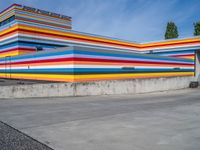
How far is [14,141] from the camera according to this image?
514 centimetres

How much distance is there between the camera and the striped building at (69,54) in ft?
52.9

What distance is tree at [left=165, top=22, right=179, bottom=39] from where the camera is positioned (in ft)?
183

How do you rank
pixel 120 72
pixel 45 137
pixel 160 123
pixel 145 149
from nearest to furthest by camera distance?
pixel 145 149 < pixel 45 137 < pixel 160 123 < pixel 120 72

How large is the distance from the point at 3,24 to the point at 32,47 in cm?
693

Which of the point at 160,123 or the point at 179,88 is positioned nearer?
the point at 160,123

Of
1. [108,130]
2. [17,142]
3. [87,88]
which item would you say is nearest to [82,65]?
[87,88]

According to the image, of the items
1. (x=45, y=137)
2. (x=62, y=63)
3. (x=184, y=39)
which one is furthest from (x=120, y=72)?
(x=184, y=39)

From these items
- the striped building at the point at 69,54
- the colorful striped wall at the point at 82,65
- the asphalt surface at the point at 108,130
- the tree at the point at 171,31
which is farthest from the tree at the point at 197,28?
the asphalt surface at the point at 108,130

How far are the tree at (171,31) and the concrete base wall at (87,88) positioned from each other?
1408 inches

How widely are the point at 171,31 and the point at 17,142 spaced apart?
5684 centimetres

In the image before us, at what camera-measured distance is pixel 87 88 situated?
1567cm

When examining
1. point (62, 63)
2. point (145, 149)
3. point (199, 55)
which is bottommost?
point (145, 149)

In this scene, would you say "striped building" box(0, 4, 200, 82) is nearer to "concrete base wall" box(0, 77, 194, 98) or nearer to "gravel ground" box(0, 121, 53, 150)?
"concrete base wall" box(0, 77, 194, 98)

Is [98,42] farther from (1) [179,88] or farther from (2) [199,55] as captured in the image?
(2) [199,55]
